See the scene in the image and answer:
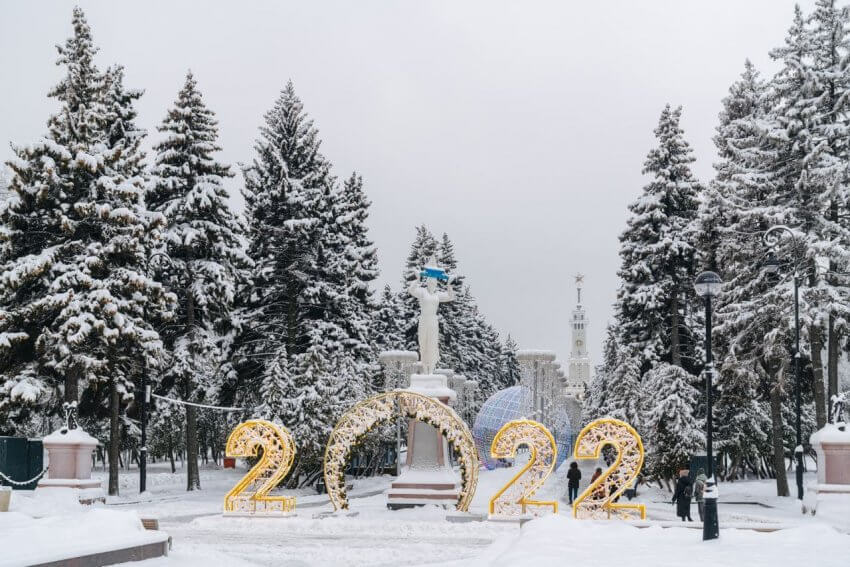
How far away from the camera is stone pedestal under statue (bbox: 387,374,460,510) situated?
23516 millimetres

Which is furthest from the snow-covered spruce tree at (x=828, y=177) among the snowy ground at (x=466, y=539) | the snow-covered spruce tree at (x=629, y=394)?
the snow-covered spruce tree at (x=629, y=394)

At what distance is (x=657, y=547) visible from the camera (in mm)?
12859

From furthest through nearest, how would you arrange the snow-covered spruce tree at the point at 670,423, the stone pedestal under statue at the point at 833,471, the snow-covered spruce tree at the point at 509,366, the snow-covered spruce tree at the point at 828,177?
the snow-covered spruce tree at the point at 509,366
the snow-covered spruce tree at the point at 670,423
the snow-covered spruce tree at the point at 828,177
the stone pedestal under statue at the point at 833,471

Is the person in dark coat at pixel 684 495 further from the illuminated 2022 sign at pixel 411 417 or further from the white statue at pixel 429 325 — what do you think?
the white statue at pixel 429 325

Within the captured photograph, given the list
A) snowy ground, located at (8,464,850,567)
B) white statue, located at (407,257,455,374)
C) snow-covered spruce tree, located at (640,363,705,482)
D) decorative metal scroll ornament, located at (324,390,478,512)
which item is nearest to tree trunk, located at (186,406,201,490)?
snowy ground, located at (8,464,850,567)

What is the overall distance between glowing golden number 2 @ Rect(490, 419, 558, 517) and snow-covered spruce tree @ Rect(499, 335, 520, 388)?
74.1 meters

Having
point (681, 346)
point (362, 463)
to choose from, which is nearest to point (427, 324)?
point (681, 346)

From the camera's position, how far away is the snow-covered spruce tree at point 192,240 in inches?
1332

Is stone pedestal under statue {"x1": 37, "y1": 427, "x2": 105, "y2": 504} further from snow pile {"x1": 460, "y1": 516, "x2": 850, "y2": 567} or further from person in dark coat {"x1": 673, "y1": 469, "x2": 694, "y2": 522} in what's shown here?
person in dark coat {"x1": 673, "y1": 469, "x2": 694, "y2": 522}

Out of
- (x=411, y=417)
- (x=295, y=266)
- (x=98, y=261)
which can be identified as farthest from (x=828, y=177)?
(x=98, y=261)

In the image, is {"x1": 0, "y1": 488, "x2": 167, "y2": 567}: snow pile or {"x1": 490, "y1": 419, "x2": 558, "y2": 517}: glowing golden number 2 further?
{"x1": 490, "y1": 419, "x2": 558, "y2": 517}: glowing golden number 2

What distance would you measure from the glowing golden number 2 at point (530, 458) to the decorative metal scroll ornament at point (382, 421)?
1.19 m

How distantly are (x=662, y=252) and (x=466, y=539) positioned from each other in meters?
20.6

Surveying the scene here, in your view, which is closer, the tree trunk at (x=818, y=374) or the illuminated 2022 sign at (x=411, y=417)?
the illuminated 2022 sign at (x=411, y=417)
